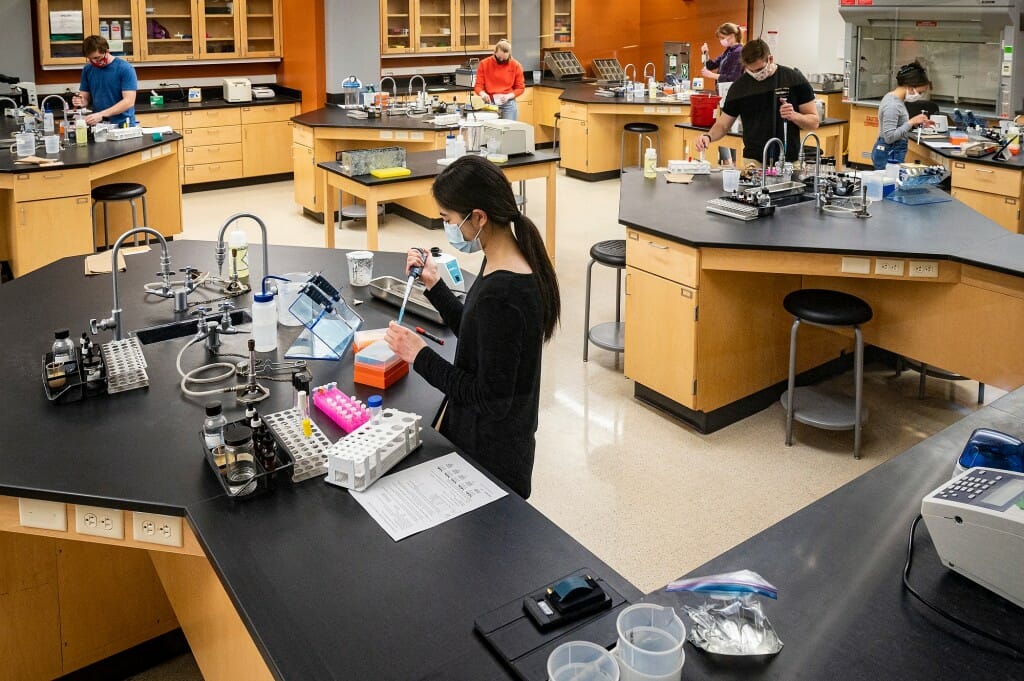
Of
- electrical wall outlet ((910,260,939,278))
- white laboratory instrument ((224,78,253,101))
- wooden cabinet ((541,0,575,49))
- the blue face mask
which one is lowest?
electrical wall outlet ((910,260,939,278))

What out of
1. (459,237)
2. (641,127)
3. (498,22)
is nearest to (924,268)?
(459,237)

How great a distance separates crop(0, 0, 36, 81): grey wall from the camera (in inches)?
326

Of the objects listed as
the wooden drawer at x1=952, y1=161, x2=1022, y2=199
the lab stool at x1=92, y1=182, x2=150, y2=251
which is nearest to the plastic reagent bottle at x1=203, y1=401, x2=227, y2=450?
the lab stool at x1=92, y1=182, x2=150, y2=251

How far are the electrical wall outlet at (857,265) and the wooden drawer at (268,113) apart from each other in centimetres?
689

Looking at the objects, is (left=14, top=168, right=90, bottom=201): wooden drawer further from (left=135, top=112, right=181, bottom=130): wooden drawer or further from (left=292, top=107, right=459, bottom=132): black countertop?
(left=135, top=112, right=181, bottom=130): wooden drawer

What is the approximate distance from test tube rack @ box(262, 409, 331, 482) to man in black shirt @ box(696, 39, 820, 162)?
3.82m

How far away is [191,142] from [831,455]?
23.2ft

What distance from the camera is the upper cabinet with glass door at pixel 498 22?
37.1 feet

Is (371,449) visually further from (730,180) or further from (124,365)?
(730,180)

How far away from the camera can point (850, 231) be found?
421cm

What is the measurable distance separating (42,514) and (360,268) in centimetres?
161

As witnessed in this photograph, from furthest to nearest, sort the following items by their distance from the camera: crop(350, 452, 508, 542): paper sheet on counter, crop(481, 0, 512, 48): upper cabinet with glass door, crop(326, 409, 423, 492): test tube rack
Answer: crop(481, 0, 512, 48): upper cabinet with glass door → crop(326, 409, 423, 492): test tube rack → crop(350, 452, 508, 542): paper sheet on counter

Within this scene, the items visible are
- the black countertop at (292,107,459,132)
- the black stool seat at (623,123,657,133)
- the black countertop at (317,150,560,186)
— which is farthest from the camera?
the black stool seat at (623,123,657,133)

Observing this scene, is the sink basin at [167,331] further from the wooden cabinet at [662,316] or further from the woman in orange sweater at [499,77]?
the woman in orange sweater at [499,77]
